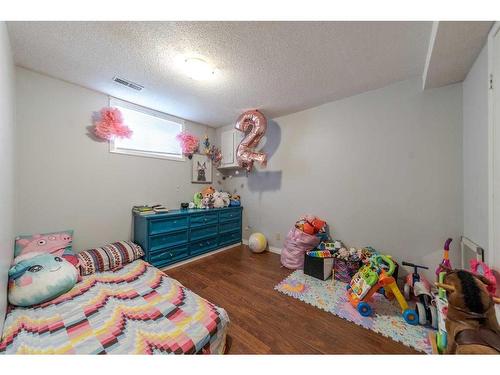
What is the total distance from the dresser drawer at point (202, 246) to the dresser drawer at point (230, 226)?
0.70 feet

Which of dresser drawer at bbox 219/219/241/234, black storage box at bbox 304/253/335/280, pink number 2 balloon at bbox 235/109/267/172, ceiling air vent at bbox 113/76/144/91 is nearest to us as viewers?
ceiling air vent at bbox 113/76/144/91

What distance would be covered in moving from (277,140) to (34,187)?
10.2 feet

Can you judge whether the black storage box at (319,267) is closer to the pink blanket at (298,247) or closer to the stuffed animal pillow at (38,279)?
the pink blanket at (298,247)

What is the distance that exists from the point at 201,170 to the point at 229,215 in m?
1.03

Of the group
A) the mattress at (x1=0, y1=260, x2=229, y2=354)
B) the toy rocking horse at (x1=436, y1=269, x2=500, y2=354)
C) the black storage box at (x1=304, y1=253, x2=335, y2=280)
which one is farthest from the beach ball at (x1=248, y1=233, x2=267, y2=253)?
the toy rocking horse at (x1=436, y1=269, x2=500, y2=354)

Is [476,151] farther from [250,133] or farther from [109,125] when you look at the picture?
[109,125]

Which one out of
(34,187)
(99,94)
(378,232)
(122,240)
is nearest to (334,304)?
(378,232)

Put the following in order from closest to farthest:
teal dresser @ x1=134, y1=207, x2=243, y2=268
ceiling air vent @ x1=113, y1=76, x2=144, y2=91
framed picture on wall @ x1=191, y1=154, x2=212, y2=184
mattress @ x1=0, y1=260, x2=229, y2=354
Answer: mattress @ x1=0, y1=260, x2=229, y2=354
ceiling air vent @ x1=113, y1=76, x2=144, y2=91
teal dresser @ x1=134, y1=207, x2=243, y2=268
framed picture on wall @ x1=191, y1=154, x2=212, y2=184

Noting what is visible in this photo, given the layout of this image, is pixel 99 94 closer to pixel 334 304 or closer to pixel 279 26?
pixel 279 26

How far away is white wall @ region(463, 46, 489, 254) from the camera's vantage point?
134 cm

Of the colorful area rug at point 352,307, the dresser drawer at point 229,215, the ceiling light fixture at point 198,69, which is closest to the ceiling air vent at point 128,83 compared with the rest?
the ceiling light fixture at point 198,69

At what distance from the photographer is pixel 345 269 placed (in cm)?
215

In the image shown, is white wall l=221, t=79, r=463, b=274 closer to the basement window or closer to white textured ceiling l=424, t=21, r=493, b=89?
white textured ceiling l=424, t=21, r=493, b=89

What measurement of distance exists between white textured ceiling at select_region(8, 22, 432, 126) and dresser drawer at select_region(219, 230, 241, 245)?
2281mm
